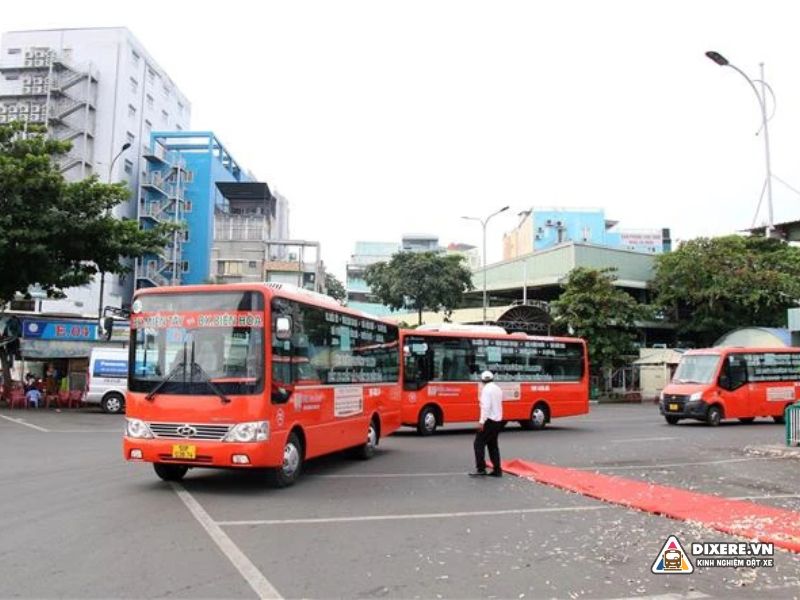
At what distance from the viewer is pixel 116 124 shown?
209 feet

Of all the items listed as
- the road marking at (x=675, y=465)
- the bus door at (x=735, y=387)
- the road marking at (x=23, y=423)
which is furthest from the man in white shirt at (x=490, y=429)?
the bus door at (x=735, y=387)

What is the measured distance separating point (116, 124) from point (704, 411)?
56.2m

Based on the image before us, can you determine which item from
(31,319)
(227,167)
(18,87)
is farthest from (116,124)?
(31,319)

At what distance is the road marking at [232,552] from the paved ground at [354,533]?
0.02 m

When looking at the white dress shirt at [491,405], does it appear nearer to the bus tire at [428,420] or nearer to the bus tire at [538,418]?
the bus tire at [428,420]

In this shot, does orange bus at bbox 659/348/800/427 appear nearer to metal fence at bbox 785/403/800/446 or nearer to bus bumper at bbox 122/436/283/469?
metal fence at bbox 785/403/800/446

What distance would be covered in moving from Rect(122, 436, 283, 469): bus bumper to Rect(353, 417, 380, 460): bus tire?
167 inches

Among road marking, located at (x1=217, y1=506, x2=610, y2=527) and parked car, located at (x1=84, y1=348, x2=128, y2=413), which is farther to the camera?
parked car, located at (x1=84, y1=348, x2=128, y2=413)

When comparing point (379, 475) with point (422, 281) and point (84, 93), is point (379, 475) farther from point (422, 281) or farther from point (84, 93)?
point (84, 93)

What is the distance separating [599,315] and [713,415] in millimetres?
17232

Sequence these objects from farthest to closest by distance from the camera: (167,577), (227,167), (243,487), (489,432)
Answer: (227,167), (489,432), (243,487), (167,577)

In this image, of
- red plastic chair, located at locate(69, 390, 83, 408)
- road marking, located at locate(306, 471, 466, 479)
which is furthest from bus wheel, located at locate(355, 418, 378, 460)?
red plastic chair, located at locate(69, 390, 83, 408)

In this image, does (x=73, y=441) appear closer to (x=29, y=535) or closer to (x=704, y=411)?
(x=29, y=535)

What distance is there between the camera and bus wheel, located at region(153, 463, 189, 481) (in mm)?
10558
